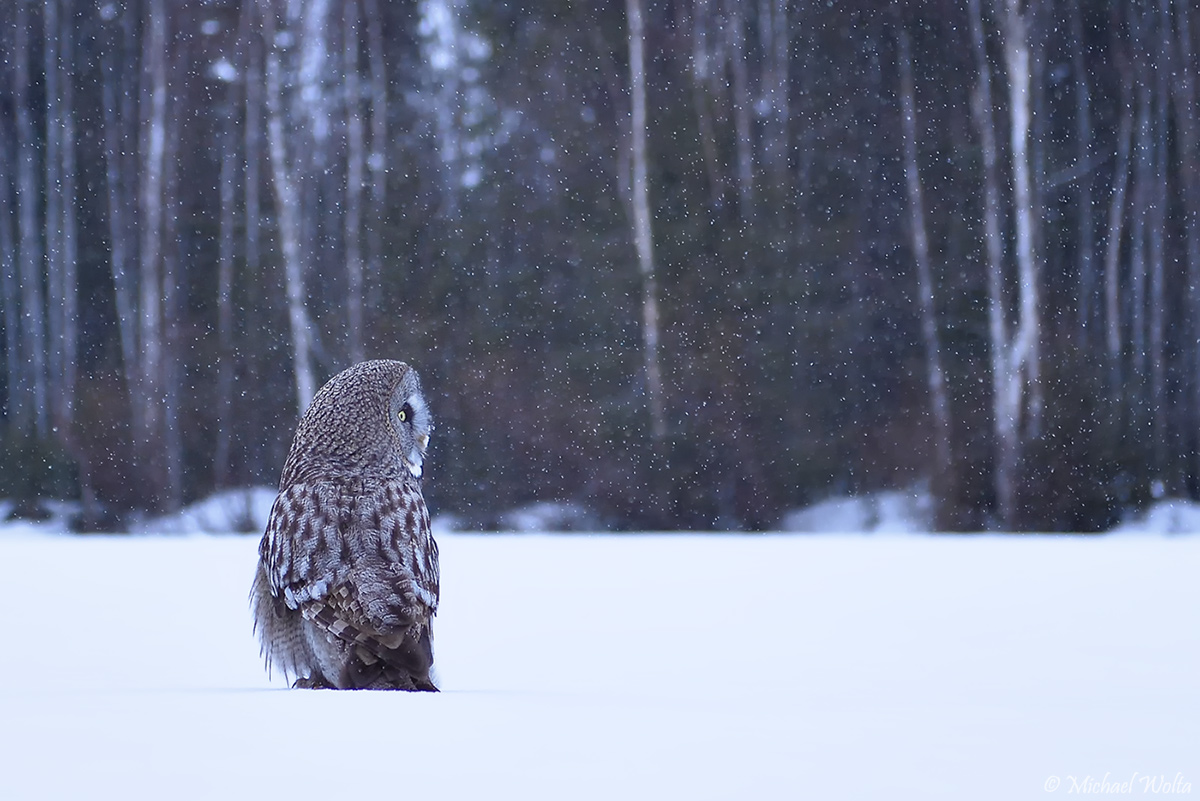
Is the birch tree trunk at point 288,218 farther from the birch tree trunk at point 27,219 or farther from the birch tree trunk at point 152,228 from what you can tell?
the birch tree trunk at point 27,219

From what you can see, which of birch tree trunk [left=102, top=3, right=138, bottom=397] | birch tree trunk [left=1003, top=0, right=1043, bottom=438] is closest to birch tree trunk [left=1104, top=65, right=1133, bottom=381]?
birch tree trunk [left=1003, top=0, right=1043, bottom=438]

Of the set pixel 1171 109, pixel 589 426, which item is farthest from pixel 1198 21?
pixel 589 426

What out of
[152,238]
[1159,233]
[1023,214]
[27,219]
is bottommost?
[1159,233]

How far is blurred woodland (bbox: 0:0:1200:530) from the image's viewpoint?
4.62 m

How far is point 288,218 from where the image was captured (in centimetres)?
504

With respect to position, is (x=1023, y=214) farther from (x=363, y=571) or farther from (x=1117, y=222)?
(x=363, y=571)

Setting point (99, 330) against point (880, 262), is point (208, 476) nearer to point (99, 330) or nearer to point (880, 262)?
point (99, 330)

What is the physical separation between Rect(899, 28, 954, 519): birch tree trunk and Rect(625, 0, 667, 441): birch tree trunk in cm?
120

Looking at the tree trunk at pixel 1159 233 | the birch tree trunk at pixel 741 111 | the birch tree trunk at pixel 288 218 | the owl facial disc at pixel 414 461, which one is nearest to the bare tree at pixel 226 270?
the birch tree trunk at pixel 288 218

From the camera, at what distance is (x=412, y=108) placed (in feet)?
16.3

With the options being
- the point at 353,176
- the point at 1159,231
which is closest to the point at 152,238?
the point at 353,176

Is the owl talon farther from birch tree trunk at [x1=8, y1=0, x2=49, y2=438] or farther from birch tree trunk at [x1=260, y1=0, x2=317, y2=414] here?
birch tree trunk at [x1=8, y1=0, x2=49, y2=438]

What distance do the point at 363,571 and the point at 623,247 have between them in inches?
141

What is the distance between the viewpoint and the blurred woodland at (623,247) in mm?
4617
